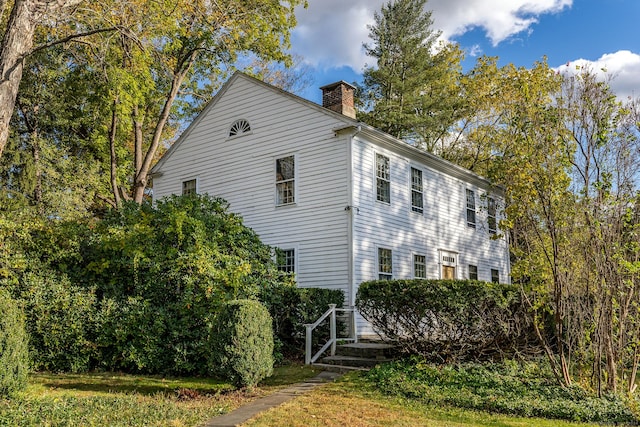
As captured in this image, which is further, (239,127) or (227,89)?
(227,89)

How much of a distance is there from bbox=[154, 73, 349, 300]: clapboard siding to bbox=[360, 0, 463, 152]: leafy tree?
12.3 meters

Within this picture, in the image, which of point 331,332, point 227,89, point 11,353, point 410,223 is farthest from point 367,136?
point 11,353

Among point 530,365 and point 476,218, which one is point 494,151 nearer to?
point 476,218

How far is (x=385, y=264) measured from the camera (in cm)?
1372

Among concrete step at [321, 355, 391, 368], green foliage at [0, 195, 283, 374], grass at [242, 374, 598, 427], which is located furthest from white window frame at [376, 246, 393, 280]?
grass at [242, 374, 598, 427]

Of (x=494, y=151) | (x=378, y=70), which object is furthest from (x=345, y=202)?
(x=378, y=70)

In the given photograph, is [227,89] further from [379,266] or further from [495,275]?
[495,275]

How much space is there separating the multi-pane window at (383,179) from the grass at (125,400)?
6.22 m

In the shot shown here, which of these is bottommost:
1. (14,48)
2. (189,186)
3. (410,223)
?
(410,223)

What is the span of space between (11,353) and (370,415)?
5.05m

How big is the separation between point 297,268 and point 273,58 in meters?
9.22

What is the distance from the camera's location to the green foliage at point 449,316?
8.54m

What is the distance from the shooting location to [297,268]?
44.5 ft

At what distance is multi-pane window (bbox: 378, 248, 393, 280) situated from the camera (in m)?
13.5
